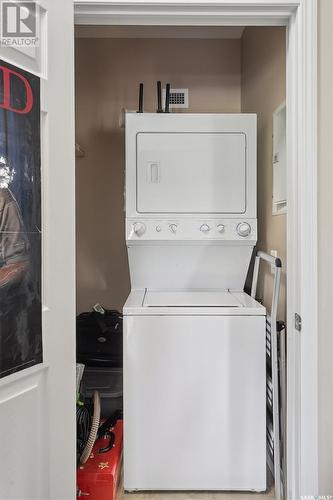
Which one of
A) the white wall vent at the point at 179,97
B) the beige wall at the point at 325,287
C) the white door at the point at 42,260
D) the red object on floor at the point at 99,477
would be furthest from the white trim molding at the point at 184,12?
the red object on floor at the point at 99,477

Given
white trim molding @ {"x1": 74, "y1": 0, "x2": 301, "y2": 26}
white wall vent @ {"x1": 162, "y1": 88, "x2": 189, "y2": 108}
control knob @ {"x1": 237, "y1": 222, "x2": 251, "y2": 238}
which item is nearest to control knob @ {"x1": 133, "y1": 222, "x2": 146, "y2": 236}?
control knob @ {"x1": 237, "y1": 222, "x2": 251, "y2": 238}

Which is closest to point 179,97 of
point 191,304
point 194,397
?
point 191,304

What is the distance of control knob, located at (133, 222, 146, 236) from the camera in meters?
2.03

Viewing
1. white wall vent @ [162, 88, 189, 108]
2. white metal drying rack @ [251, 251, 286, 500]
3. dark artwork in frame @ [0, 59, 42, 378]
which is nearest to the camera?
dark artwork in frame @ [0, 59, 42, 378]

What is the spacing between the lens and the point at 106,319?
2.45 m

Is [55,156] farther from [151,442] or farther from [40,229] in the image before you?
[151,442]

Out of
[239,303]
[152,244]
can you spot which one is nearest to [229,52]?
[152,244]

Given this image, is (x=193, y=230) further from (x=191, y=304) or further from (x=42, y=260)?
(x=42, y=260)

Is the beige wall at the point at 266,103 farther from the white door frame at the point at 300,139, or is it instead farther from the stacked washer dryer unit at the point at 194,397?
the white door frame at the point at 300,139

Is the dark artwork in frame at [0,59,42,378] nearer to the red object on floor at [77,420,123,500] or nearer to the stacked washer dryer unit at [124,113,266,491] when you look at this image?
the stacked washer dryer unit at [124,113,266,491]

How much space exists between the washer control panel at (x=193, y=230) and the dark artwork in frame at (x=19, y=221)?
2.97 feet

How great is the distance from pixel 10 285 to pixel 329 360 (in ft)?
3.92

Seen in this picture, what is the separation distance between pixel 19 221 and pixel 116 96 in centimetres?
193

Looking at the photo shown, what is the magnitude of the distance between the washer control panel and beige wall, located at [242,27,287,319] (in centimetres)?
18
